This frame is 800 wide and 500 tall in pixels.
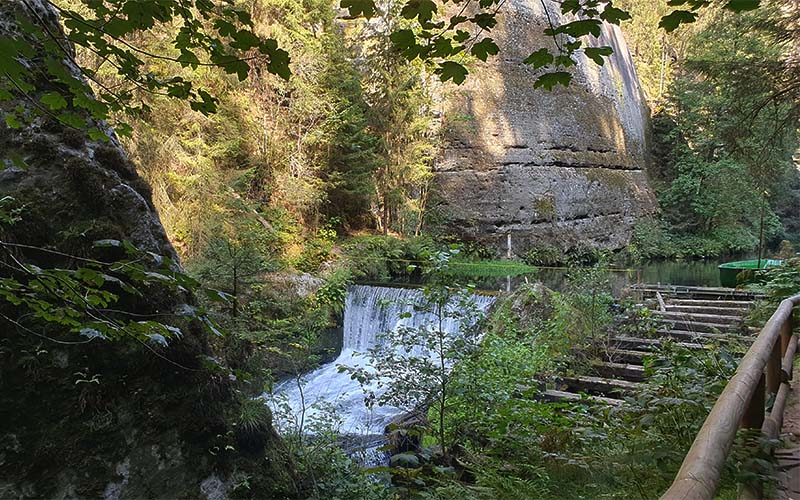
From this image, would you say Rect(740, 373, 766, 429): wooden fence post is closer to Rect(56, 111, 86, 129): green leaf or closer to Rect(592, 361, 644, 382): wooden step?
Rect(56, 111, 86, 129): green leaf

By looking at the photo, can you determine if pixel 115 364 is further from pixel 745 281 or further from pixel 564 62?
pixel 745 281

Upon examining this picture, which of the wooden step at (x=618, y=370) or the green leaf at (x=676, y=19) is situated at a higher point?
the green leaf at (x=676, y=19)

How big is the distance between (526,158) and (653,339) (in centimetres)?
1340

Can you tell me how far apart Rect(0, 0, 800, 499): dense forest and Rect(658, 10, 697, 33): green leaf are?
10mm

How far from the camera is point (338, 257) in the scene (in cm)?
1355

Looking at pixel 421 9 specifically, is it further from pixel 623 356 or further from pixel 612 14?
pixel 623 356

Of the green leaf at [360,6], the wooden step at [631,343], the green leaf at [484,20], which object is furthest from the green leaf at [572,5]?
the wooden step at [631,343]

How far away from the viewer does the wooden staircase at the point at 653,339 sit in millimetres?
5566

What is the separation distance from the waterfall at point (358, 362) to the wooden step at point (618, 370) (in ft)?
6.34

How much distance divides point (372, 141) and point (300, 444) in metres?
12.3

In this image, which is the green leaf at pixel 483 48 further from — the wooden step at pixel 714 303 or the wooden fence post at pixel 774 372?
Result: the wooden step at pixel 714 303

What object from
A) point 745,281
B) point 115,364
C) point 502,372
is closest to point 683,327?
point 745,281

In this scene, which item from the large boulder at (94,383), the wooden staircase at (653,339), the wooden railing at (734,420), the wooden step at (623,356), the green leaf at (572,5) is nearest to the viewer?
the wooden railing at (734,420)

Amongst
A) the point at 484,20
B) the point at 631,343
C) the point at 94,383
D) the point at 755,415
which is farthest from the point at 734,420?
the point at 631,343
